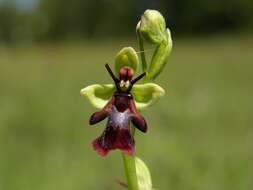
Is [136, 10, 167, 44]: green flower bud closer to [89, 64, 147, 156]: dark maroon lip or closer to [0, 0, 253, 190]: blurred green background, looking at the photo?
[89, 64, 147, 156]: dark maroon lip

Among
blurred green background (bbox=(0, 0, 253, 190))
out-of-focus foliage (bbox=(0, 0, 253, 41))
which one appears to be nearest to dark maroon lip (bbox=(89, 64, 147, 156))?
blurred green background (bbox=(0, 0, 253, 190))

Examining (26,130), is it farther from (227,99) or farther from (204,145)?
Result: (227,99)

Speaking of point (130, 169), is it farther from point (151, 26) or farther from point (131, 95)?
point (151, 26)

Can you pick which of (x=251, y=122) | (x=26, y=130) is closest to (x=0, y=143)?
(x=26, y=130)

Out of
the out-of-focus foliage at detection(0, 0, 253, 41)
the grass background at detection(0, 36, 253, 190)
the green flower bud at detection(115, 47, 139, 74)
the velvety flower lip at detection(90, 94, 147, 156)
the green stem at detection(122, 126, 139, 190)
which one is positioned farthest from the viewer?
the out-of-focus foliage at detection(0, 0, 253, 41)

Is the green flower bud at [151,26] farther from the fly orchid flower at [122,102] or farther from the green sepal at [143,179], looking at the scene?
the green sepal at [143,179]
